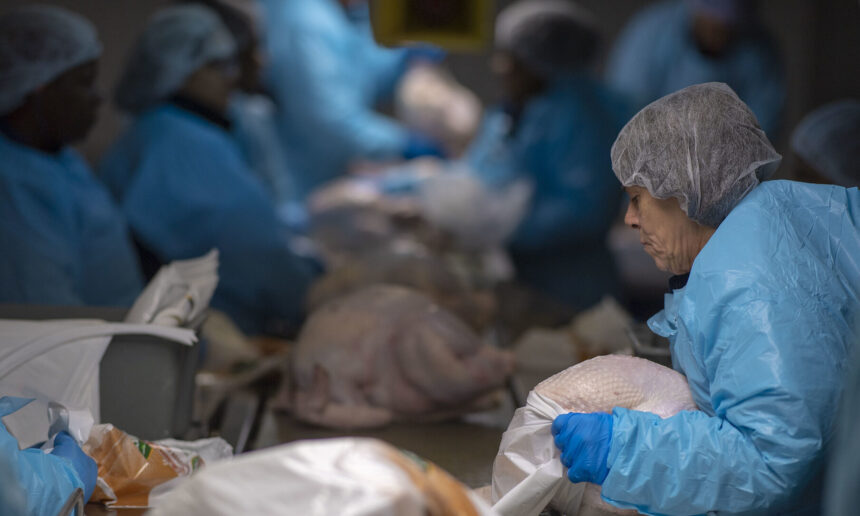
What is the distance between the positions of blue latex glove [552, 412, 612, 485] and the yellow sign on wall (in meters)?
2.18

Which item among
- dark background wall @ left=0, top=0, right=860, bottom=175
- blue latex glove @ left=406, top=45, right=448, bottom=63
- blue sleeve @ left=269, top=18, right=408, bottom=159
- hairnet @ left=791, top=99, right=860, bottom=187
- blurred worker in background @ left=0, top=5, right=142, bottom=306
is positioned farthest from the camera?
blue latex glove @ left=406, top=45, right=448, bottom=63

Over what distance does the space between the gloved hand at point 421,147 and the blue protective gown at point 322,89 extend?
0.05m

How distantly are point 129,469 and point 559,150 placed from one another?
2.87 metres

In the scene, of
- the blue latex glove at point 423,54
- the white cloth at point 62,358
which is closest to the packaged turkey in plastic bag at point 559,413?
the white cloth at point 62,358

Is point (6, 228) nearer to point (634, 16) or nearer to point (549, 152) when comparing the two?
point (549, 152)

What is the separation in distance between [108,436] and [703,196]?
137 centimetres

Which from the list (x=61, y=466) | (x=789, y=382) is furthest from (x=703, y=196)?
(x=61, y=466)

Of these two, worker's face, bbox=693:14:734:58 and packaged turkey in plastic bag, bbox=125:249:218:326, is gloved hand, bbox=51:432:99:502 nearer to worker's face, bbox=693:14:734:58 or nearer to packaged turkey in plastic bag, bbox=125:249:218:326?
packaged turkey in plastic bag, bbox=125:249:218:326

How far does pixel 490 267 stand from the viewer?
16.3ft

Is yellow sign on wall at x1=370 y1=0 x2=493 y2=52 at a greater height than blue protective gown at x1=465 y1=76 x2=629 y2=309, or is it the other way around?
yellow sign on wall at x1=370 y1=0 x2=493 y2=52

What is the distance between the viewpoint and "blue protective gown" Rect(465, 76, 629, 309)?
434 cm

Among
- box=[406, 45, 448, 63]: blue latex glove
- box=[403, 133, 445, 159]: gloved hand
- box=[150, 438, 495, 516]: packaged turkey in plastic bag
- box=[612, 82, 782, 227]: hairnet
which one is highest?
box=[612, 82, 782, 227]: hairnet

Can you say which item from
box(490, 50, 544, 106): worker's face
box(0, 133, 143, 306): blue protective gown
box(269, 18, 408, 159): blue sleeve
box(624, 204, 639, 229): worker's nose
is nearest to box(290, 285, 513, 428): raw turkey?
box(0, 133, 143, 306): blue protective gown

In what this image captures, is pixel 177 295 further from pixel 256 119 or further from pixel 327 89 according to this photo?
pixel 327 89
